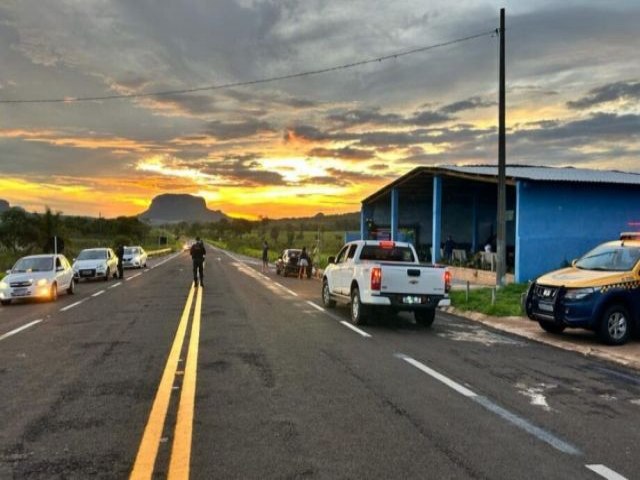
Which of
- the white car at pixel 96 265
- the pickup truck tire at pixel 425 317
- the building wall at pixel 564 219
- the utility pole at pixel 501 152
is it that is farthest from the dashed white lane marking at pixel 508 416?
the white car at pixel 96 265

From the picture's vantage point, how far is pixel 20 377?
8242mm

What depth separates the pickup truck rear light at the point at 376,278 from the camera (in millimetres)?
13656

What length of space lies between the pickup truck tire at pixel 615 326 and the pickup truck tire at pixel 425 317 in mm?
3895

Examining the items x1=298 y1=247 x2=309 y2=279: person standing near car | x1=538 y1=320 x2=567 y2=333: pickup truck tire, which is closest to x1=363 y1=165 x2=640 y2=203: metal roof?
x1=298 y1=247 x2=309 y2=279: person standing near car

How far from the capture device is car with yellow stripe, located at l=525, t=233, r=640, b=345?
1152 centimetres

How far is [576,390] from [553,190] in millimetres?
18419

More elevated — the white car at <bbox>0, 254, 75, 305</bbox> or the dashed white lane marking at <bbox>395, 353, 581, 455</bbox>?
the white car at <bbox>0, 254, 75, 305</bbox>

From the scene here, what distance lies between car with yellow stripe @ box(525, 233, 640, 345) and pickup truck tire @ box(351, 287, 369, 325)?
143 inches

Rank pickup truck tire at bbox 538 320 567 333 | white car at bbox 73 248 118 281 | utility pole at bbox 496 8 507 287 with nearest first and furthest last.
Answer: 1. pickup truck tire at bbox 538 320 567 333
2. utility pole at bbox 496 8 507 287
3. white car at bbox 73 248 118 281

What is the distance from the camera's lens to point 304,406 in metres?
6.80

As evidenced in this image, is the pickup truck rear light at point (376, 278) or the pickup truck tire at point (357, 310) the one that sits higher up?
the pickup truck rear light at point (376, 278)

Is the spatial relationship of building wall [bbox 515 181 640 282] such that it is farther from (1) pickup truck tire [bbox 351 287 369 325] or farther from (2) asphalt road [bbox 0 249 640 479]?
(2) asphalt road [bbox 0 249 640 479]

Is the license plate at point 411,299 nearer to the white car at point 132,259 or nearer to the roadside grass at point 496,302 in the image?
the roadside grass at point 496,302

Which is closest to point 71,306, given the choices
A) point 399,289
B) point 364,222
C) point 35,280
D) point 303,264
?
point 35,280
